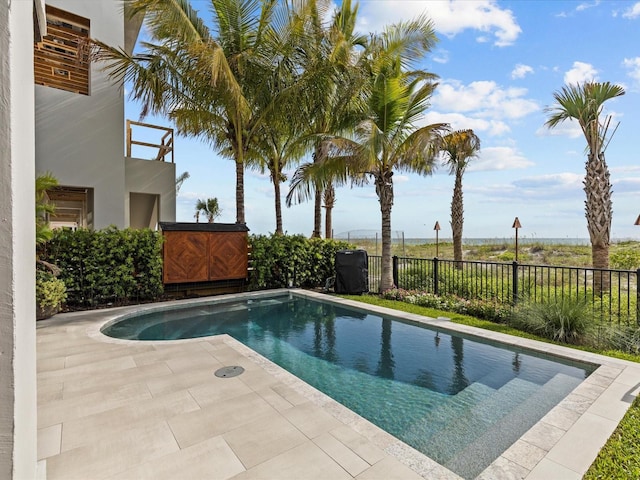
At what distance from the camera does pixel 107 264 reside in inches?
295


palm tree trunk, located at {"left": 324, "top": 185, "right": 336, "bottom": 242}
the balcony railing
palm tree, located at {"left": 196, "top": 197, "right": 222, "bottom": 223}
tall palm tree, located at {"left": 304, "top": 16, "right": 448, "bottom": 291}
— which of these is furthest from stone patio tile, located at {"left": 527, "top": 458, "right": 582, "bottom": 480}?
palm tree, located at {"left": 196, "top": 197, "right": 222, "bottom": 223}

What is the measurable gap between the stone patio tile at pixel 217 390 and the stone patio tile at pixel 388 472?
1506mm

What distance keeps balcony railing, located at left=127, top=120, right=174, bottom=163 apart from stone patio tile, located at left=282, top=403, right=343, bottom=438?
10.7m

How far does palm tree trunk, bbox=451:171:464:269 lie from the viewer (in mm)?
14008

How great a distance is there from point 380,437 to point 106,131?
10498mm

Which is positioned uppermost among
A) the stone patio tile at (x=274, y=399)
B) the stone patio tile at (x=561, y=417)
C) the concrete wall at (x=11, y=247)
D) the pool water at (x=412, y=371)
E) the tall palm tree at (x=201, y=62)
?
the tall palm tree at (x=201, y=62)

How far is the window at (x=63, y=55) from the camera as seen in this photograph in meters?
8.77

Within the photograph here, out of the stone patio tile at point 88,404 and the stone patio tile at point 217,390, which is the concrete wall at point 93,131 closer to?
the stone patio tile at point 88,404

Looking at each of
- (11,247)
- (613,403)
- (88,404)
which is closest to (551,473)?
(613,403)

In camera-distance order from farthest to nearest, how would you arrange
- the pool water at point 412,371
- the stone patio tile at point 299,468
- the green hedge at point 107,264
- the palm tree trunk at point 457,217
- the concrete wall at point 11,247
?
the palm tree trunk at point 457,217
the green hedge at point 107,264
the pool water at point 412,371
the stone patio tile at point 299,468
the concrete wall at point 11,247

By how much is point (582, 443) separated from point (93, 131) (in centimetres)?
1158

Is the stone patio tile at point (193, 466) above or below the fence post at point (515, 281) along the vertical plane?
below

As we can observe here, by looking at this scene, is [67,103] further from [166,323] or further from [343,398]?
[343,398]

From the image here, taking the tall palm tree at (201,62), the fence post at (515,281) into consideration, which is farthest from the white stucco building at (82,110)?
the fence post at (515,281)
